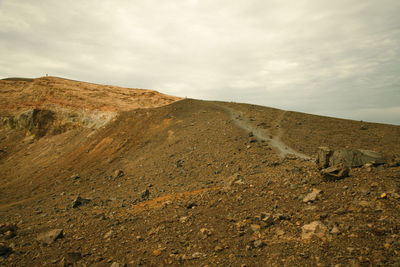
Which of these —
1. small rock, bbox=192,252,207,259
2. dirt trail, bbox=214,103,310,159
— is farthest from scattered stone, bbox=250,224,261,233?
dirt trail, bbox=214,103,310,159

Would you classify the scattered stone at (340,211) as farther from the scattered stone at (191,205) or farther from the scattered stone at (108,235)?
the scattered stone at (108,235)


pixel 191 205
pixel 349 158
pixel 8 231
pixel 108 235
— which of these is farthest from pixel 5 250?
pixel 349 158

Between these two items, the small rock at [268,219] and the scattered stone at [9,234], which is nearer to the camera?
the small rock at [268,219]

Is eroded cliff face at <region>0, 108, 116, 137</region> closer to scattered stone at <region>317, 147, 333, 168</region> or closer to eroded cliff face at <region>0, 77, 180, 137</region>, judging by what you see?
eroded cliff face at <region>0, 77, 180, 137</region>

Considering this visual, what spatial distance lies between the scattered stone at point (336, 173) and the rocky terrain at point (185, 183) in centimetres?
4

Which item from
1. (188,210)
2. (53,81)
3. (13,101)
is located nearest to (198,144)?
(188,210)

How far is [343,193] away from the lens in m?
5.32

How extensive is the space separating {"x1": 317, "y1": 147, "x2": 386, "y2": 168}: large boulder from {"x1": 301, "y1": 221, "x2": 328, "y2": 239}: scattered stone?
10.3 ft

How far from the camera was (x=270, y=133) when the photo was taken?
17.3 metres

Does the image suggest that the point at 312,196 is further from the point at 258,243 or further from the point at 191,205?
the point at 191,205

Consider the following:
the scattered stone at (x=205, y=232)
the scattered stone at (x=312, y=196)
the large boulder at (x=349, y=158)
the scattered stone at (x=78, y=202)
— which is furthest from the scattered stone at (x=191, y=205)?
the scattered stone at (x=78, y=202)

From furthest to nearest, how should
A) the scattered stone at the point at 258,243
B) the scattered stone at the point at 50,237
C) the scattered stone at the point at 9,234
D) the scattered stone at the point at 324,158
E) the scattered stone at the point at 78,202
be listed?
the scattered stone at the point at 78,202
the scattered stone at the point at 324,158
the scattered stone at the point at 9,234
the scattered stone at the point at 50,237
the scattered stone at the point at 258,243

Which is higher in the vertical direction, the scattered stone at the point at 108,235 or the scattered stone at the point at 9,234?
the scattered stone at the point at 108,235

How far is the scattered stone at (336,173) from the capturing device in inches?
239
